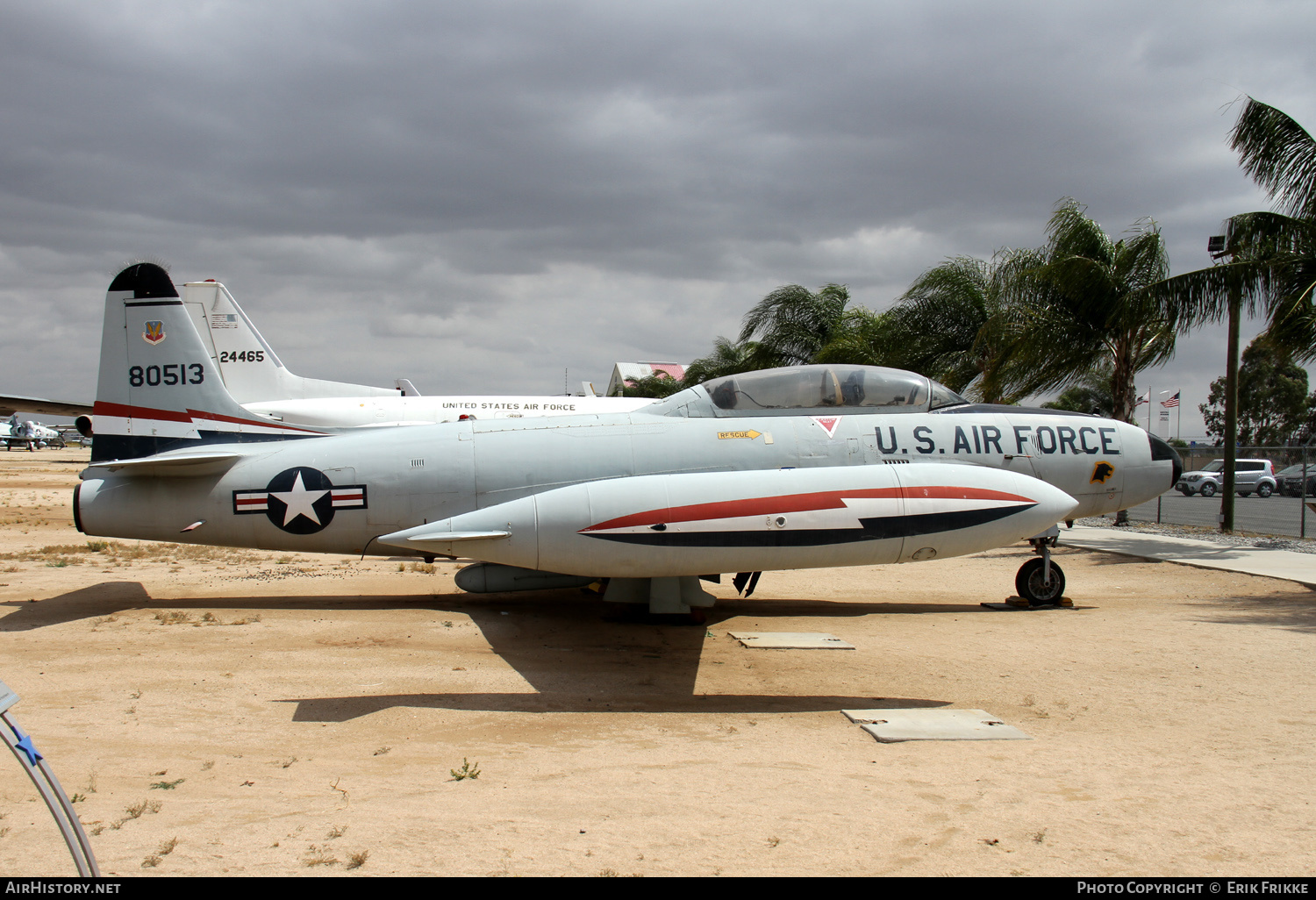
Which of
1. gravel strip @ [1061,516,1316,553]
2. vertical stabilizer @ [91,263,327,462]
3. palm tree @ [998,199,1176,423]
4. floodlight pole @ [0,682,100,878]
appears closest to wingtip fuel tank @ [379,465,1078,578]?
floodlight pole @ [0,682,100,878]

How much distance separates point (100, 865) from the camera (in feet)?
12.0

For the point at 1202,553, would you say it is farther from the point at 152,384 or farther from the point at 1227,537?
the point at 152,384

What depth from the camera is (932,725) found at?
6.09 metres

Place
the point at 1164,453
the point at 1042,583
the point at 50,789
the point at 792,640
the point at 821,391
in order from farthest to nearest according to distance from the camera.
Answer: the point at 1042,583, the point at 1164,453, the point at 821,391, the point at 792,640, the point at 50,789

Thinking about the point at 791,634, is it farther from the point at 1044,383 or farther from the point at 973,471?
the point at 1044,383

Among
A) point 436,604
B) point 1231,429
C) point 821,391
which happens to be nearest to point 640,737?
point 821,391

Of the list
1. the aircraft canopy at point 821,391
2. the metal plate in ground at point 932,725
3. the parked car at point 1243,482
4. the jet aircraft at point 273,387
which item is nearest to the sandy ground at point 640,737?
the metal plate in ground at point 932,725

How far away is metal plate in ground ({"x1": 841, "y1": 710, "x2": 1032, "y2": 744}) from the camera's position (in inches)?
229

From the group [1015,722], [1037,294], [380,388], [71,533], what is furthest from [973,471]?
[71,533]

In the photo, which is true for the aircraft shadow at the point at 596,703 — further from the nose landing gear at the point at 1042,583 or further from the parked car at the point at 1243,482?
the parked car at the point at 1243,482

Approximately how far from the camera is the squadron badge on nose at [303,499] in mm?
9305

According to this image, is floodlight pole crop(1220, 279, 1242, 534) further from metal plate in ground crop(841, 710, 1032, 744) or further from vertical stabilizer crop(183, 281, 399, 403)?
vertical stabilizer crop(183, 281, 399, 403)

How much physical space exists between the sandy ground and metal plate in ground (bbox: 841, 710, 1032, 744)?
149 millimetres

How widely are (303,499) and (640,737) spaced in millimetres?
5479
